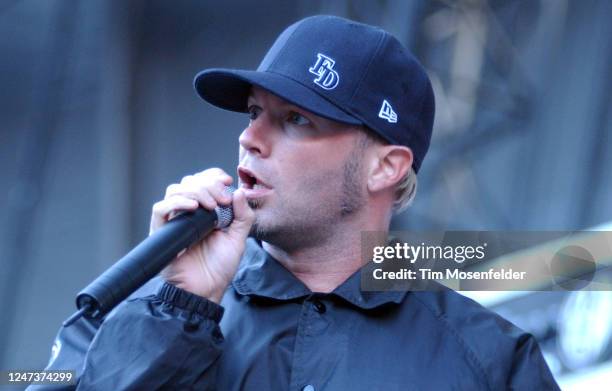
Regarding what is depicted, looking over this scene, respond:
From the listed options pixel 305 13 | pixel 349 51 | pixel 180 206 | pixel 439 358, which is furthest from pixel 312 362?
pixel 305 13

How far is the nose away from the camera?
6.55 ft

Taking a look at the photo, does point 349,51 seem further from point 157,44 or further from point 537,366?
point 157,44

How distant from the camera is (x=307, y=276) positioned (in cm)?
207

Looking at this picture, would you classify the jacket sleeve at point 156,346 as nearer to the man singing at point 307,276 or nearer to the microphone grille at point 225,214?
Answer: the man singing at point 307,276

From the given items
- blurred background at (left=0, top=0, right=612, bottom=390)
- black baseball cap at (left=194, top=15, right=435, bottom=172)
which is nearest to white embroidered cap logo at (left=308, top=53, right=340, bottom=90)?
black baseball cap at (left=194, top=15, right=435, bottom=172)

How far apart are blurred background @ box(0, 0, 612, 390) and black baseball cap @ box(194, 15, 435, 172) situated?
1433mm

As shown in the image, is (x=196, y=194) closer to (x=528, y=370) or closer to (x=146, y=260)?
(x=146, y=260)

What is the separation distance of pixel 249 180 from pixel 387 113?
1.04 ft

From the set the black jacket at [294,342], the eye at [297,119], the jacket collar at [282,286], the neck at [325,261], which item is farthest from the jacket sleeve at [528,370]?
the eye at [297,119]

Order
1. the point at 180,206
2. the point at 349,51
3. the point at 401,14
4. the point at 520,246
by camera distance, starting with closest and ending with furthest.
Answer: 1. the point at 180,206
2. the point at 349,51
3. the point at 520,246
4. the point at 401,14

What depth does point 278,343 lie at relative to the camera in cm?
191

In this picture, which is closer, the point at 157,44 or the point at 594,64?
the point at 594,64

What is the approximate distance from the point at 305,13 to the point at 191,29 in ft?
1.62

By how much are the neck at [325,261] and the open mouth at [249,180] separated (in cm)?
14
